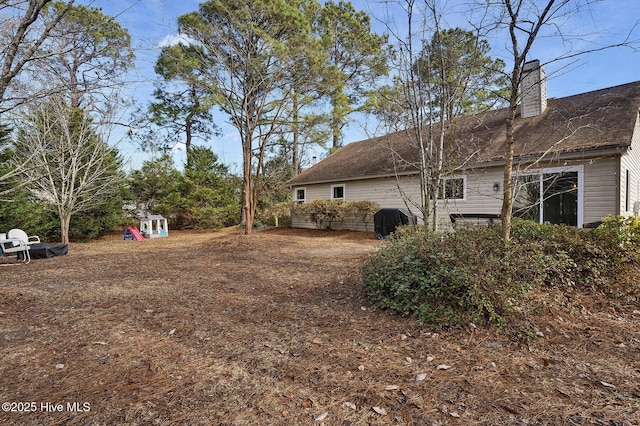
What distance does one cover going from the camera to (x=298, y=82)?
450 inches

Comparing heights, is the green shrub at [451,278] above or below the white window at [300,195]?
below

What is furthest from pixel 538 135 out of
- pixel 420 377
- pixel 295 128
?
pixel 420 377

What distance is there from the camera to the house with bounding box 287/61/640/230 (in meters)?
7.36

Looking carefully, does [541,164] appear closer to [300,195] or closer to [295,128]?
[295,128]

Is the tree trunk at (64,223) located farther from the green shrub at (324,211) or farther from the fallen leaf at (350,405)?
the fallen leaf at (350,405)

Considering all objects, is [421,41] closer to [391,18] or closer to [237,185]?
[391,18]

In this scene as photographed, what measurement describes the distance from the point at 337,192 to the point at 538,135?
7.85 m

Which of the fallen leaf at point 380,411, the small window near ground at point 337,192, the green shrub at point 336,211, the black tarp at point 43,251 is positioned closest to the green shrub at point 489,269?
the fallen leaf at point 380,411

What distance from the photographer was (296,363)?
2301 mm

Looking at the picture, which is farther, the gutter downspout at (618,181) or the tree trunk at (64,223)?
the tree trunk at (64,223)

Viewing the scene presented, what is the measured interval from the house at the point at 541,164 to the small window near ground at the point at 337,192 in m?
0.09

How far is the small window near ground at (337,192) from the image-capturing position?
14.2m

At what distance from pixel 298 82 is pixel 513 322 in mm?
10738

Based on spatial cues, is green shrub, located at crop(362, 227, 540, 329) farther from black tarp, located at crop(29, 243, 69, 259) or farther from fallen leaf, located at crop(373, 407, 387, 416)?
black tarp, located at crop(29, 243, 69, 259)
